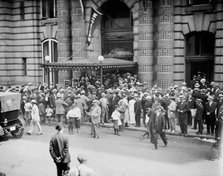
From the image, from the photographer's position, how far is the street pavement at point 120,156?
1216 centimetres

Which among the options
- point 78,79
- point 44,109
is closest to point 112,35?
point 78,79

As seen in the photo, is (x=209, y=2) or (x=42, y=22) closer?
(x=209, y=2)

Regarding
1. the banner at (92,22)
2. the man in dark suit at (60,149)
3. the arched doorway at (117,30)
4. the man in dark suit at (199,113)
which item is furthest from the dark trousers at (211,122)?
the banner at (92,22)

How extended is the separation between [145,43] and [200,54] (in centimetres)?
380

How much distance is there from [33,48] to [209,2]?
50.9 feet

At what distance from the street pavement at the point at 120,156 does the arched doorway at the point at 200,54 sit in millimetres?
8619

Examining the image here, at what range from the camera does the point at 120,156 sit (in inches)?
Result: 541

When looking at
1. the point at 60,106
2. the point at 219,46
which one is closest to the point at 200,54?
the point at 219,46

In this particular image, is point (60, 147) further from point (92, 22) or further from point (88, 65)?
point (92, 22)

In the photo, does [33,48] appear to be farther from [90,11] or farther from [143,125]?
[143,125]

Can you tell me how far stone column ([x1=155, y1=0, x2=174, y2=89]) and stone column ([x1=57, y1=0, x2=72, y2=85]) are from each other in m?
7.55

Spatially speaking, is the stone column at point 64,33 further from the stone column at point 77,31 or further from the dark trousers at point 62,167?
the dark trousers at point 62,167

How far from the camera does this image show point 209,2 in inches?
915

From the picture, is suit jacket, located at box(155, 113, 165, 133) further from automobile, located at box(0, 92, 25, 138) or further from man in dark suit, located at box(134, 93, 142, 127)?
automobile, located at box(0, 92, 25, 138)
